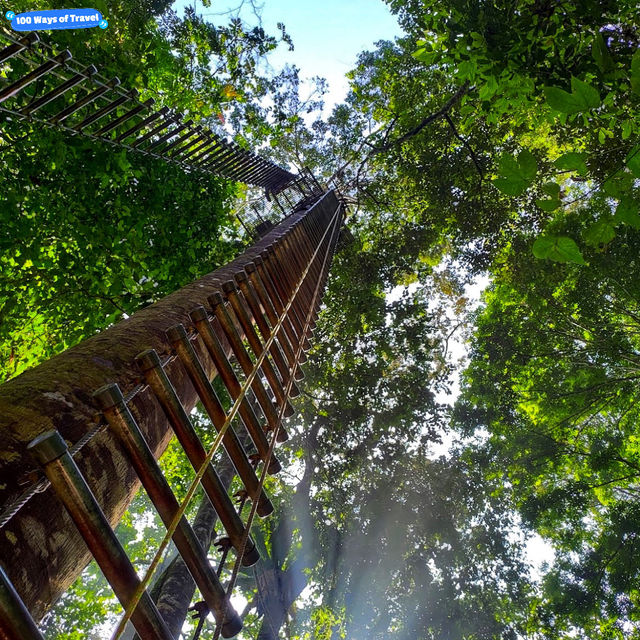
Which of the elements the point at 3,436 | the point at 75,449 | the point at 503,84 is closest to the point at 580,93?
the point at 75,449

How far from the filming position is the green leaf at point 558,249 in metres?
1.42

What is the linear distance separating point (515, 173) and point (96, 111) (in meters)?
4.10

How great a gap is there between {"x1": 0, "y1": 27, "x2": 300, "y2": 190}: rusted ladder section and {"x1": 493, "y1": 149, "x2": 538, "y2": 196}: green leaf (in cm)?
278

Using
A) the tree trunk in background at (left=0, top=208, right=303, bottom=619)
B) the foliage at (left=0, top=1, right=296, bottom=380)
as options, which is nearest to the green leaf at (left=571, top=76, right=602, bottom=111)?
the tree trunk in background at (left=0, top=208, right=303, bottom=619)

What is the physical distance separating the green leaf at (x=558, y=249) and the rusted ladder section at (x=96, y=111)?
300cm

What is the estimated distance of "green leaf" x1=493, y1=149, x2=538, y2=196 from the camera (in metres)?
1.40

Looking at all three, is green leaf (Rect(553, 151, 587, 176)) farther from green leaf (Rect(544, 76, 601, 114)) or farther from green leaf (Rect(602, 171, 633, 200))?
green leaf (Rect(602, 171, 633, 200))

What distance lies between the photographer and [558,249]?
56.9 inches

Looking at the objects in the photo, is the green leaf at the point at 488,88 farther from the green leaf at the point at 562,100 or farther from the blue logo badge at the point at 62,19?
the blue logo badge at the point at 62,19

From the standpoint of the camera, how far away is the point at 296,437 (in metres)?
13.0

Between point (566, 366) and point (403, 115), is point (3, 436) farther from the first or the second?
point (566, 366)

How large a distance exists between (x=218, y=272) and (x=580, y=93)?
259 centimetres

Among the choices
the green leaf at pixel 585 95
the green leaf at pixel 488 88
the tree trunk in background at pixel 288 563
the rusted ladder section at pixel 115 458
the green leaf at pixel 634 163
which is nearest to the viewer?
the rusted ladder section at pixel 115 458

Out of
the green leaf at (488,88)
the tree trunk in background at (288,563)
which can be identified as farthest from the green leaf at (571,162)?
the tree trunk in background at (288,563)
